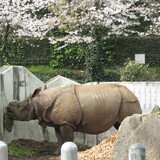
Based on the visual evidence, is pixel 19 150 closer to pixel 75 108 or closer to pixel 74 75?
pixel 75 108

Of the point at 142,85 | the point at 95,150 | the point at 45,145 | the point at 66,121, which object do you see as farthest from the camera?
the point at 142,85

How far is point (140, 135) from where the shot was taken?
7648 mm

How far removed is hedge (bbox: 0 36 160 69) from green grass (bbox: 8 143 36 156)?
16425mm

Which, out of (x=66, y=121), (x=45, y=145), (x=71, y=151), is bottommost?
(x=45, y=145)

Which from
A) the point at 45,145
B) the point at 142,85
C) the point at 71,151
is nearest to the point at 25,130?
the point at 45,145

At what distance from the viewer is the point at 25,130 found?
13.6m

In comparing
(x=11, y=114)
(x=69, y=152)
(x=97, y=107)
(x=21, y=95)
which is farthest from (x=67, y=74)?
(x=69, y=152)

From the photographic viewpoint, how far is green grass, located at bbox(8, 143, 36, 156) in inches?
458

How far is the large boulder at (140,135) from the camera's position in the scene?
25.0 feet

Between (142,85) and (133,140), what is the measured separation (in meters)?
8.75

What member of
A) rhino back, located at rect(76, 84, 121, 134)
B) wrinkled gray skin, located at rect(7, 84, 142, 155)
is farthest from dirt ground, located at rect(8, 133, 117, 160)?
rhino back, located at rect(76, 84, 121, 134)

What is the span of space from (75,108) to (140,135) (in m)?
4.42

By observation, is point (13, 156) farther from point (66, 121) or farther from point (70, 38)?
point (70, 38)

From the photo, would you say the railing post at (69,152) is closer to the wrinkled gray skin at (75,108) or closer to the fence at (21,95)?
the wrinkled gray skin at (75,108)
